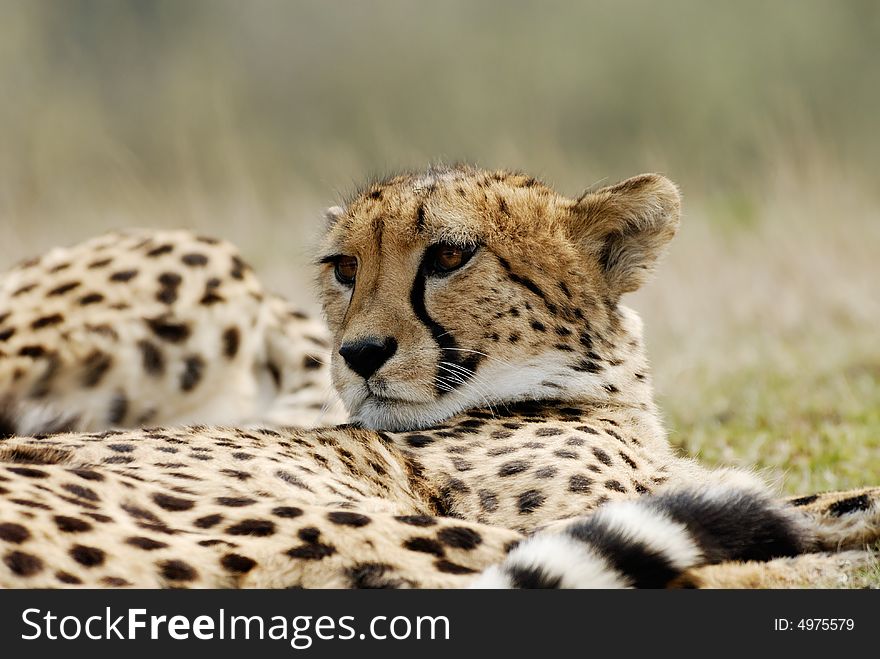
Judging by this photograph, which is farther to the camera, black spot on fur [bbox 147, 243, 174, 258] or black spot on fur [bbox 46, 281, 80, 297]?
black spot on fur [bbox 147, 243, 174, 258]

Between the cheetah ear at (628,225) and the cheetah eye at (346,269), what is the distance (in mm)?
556

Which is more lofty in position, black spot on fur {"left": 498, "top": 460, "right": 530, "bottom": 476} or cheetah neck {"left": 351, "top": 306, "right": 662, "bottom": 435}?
cheetah neck {"left": 351, "top": 306, "right": 662, "bottom": 435}

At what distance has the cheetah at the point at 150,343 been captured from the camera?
4.09m

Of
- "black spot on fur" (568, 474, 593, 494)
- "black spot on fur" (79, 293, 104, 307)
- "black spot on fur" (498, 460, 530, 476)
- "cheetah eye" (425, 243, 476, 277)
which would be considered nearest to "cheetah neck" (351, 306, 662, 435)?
"cheetah eye" (425, 243, 476, 277)

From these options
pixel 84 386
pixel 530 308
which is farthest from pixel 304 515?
pixel 84 386

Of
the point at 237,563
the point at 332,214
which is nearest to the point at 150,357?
the point at 332,214

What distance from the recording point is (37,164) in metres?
13.5

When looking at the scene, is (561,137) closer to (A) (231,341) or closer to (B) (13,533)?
(A) (231,341)

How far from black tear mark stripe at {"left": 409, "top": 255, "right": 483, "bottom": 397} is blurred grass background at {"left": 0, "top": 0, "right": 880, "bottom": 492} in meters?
0.76

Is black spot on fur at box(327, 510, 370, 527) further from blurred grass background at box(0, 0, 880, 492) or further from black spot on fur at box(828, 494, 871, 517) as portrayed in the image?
blurred grass background at box(0, 0, 880, 492)

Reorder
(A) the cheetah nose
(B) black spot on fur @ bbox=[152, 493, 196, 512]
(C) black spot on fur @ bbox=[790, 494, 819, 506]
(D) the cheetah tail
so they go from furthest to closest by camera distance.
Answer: (A) the cheetah nose < (C) black spot on fur @ bbox=[790, 494, 819, 506] < (B) black spot on fur @ bbox=[152, 493, 196, 512] < (D) the cheetah tail

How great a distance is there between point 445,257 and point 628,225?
0.49 m

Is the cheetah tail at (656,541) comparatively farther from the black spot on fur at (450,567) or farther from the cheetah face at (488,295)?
the cheetah face at (488,295)

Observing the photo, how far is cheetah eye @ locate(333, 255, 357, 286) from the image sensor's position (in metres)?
3.37
